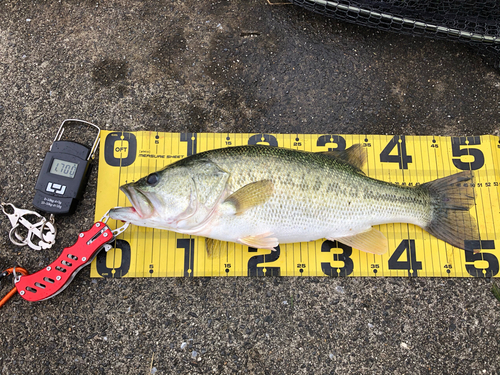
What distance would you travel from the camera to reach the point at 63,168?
111 inches

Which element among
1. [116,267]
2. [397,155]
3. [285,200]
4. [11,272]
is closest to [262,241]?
[285,200]

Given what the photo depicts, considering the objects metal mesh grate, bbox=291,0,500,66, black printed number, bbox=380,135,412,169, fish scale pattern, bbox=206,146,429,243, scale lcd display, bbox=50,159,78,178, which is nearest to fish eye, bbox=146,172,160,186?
fish scale pattern, bbox=206,146,429,243

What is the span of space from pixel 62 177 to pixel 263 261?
2.07 m

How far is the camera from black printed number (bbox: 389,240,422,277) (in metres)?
2.81

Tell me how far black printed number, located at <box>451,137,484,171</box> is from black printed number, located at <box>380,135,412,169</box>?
487mm

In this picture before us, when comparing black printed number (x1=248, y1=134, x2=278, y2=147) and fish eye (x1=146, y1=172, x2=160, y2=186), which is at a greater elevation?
black printed number (x1=248, y1=134, x2=278, y2=147)

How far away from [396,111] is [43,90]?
374 cm

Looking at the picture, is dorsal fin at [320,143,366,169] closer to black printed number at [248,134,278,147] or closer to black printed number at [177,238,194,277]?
black printed number at [248,134,278,147]

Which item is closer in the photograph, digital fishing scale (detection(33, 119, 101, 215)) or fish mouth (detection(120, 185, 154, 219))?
fish mouth (detection(120, 185, 154, 219))

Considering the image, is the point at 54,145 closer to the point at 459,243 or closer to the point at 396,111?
the point at 396,111

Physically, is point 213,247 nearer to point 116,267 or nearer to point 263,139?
point 116,267

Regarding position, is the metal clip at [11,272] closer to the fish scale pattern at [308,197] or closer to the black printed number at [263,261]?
the fish scale pattern at [308,197]

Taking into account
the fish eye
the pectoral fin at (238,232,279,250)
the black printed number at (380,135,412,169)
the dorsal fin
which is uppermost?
the black printed number at (380,135,412,169)

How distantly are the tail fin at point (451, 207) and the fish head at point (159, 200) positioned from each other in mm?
2170
